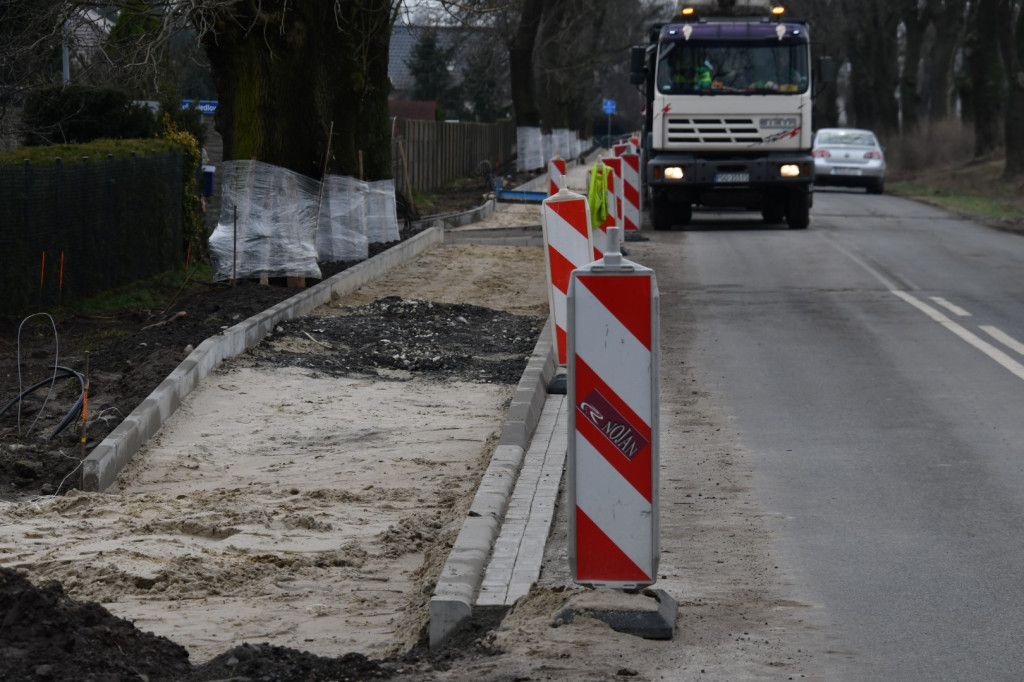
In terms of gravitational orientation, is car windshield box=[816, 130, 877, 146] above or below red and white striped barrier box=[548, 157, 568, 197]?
above

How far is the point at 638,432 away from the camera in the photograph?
16.7ft

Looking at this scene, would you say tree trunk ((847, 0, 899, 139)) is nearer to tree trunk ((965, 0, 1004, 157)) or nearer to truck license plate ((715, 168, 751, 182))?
tree trunk ((965, 0, 1004, 157))

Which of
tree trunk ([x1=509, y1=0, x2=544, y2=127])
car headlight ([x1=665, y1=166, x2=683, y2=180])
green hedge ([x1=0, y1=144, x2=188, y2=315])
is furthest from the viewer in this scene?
tree trunk ([x1=509, y1=0, x2=544, y2=127])

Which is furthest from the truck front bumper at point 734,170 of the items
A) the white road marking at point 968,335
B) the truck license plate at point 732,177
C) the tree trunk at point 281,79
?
the tree trunk at point 281,79

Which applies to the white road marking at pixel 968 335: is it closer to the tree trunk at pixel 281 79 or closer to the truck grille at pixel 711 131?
the truck grille at pixel 711 131

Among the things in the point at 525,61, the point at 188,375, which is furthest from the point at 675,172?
the point at 525,61

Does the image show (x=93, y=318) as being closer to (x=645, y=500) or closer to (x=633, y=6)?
(x=645, y=500)

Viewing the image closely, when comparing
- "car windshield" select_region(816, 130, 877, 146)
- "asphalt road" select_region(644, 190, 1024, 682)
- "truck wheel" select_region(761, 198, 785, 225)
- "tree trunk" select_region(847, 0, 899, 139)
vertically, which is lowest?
"asphalt road" select_region(644, 190, 1024, 682)

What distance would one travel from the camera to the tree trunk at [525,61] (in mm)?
42184

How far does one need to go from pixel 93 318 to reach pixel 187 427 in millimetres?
5759

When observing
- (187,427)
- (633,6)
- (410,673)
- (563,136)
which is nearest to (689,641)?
(410,673)

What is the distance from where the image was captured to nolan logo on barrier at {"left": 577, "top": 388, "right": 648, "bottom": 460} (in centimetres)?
509

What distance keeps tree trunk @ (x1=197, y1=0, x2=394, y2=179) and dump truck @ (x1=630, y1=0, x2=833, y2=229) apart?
6757 mm

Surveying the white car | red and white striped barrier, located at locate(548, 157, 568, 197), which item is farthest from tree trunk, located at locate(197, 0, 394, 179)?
the white car
